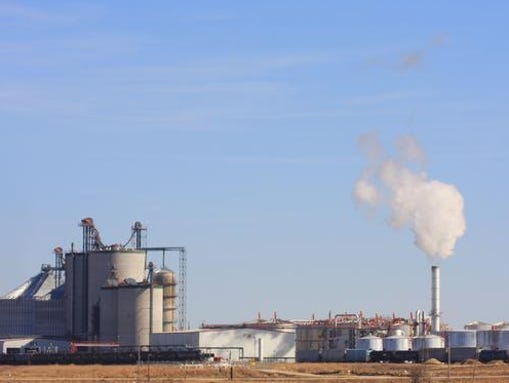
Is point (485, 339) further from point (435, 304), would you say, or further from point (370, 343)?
point (370, 343)

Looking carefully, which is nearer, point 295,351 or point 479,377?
point 479,377

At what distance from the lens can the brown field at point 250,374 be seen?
373 ft

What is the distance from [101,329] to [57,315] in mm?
14036

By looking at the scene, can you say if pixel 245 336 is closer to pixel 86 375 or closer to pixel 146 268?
pixel 146 268

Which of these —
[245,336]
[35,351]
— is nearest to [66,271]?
[35,351]

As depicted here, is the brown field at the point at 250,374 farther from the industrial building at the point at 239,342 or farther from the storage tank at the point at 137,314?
the storage tank at the point at 137,314

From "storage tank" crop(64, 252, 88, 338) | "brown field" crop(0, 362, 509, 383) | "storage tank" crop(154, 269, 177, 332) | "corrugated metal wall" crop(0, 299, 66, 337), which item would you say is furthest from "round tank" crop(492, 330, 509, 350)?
"corrugated metal wall" crop(0, 299, 66, 337)

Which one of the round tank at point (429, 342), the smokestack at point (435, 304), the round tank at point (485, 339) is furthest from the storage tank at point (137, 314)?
the round tank at point (485, 339)

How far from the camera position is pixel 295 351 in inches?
7333

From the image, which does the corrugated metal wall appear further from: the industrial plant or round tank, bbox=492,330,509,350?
round tank, bbox=492,330,509,350

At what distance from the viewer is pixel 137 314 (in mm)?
178375

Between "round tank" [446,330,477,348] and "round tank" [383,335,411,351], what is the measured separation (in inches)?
234

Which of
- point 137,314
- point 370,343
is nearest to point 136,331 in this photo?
point 137,314

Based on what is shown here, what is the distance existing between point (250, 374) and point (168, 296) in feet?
188
